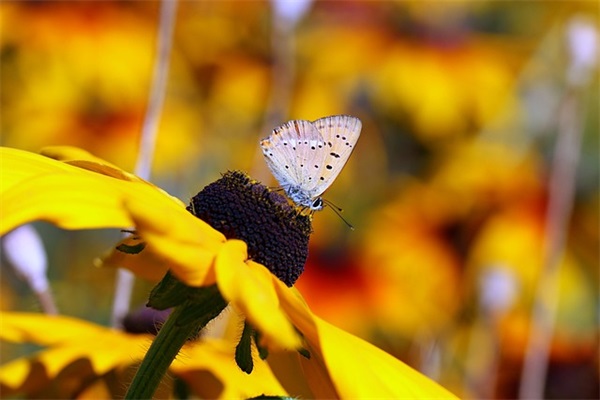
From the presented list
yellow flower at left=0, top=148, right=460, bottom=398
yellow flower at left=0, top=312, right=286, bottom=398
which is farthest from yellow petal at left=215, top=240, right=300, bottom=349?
yellow flower at left=0, top=312, right=286, bottom=398

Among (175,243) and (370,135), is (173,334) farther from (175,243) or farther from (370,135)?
(370,135)

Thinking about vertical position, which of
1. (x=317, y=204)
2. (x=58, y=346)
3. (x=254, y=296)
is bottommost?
(x=254, y=296)

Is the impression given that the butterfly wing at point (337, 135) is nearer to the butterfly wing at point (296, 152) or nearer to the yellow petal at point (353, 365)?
the butterfly wing at point (296, 152)

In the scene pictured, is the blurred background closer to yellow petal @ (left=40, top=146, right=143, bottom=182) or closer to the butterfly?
the butterfly

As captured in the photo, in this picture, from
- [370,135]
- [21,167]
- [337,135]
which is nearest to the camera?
[21,167]

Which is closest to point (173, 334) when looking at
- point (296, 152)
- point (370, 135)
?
point (296, 152)

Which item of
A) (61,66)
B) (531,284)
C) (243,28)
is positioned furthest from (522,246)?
(61,66)
